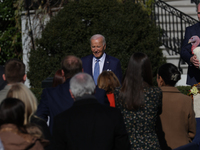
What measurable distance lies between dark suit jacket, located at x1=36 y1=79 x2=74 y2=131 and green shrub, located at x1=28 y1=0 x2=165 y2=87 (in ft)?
16.2

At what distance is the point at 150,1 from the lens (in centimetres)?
1012

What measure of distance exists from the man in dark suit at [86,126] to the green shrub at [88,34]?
18.4 ft

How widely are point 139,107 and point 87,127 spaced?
72 centimetres

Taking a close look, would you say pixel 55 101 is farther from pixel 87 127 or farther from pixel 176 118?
pixel 176 118

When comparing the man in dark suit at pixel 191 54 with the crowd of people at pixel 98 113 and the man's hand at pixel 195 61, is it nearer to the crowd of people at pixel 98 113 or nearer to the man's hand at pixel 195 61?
the man's hand at pixel 195 61

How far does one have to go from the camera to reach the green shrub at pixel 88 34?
8633 millimetres

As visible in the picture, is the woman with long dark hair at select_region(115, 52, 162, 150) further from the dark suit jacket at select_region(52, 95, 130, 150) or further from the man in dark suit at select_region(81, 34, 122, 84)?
the man in dark suit at select_region(81, 34, 122, 84)

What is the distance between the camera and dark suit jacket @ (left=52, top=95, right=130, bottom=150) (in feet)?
9.22

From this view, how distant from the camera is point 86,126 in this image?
281 centimetres

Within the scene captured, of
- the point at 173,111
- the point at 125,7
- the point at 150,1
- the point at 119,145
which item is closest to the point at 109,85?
the point at 173,111

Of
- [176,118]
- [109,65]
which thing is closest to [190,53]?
[109,65]

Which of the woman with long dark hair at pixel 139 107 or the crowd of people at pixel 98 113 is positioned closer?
the crowd of people at pixel 98 113

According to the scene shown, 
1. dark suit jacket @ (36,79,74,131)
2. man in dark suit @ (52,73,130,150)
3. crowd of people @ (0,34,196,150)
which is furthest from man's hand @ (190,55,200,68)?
man in dark suit @ (52,73,130,150)

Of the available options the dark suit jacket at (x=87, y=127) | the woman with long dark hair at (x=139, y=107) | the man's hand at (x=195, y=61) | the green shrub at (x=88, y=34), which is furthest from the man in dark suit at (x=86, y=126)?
the green shrub at (x=88, y=34)
